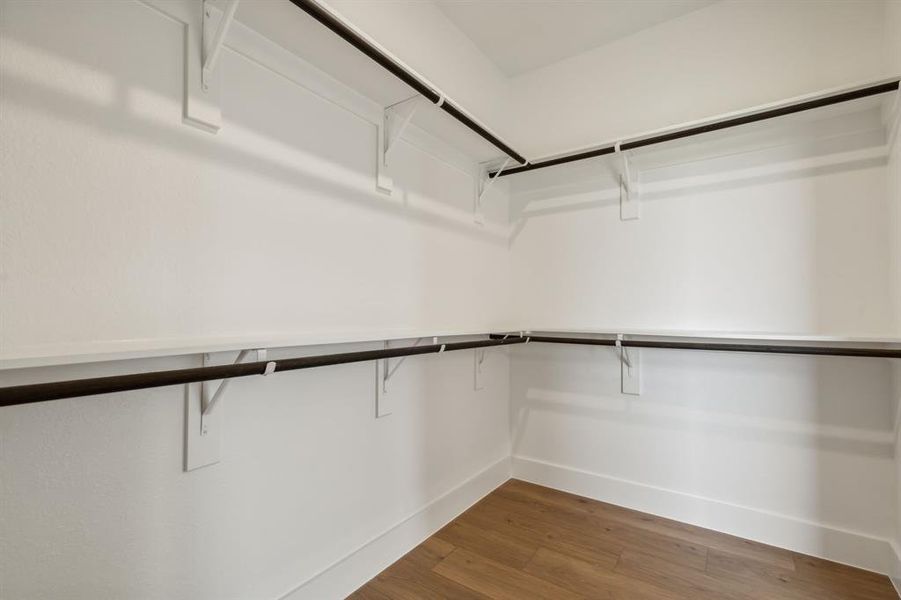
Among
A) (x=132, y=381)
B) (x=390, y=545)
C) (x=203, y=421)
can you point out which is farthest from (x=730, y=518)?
(x=132, y=381)

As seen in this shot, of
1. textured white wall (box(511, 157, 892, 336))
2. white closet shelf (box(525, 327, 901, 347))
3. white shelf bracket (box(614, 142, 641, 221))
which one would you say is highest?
white shelf bracket (box(614, 142, 641, 221))

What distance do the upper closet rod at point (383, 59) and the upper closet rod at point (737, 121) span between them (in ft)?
1.63

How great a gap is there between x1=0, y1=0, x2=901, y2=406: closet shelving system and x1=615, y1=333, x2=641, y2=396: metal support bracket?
0.38 feet

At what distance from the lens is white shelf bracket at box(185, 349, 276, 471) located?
107 cm

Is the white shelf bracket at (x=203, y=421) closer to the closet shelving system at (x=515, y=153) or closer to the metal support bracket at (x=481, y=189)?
the closet shelving system at (x=515, y=153)

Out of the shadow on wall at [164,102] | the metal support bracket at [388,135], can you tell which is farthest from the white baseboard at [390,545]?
the metal support bracket at [388,135]

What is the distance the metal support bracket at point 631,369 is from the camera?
2.19 metres

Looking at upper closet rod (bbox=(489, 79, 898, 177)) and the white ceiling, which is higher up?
the white ceiling

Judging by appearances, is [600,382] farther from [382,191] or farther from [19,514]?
[19,514]

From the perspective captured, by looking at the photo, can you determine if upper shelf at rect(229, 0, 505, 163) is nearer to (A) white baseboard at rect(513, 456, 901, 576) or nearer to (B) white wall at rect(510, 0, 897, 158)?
(B) white wall at rect(510, 0, 897, 158)

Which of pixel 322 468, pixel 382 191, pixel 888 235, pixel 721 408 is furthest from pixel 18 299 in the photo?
pixel 888 235

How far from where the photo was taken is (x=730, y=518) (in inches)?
75.8

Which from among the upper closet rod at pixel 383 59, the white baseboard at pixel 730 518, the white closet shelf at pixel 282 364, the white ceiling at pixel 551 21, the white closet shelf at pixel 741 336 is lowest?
the white baseboard at pixel 730 518

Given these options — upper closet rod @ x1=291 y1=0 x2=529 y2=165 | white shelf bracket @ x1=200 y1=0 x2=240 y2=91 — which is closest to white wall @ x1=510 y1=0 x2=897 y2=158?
upper closet rod @ x1=291 y1=0 x2=529 y2=165
